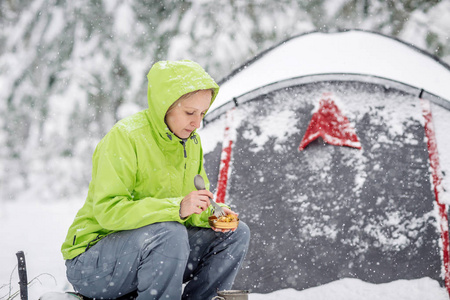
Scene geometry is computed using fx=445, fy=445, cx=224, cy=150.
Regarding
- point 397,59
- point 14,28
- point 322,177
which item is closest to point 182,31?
point 14,28

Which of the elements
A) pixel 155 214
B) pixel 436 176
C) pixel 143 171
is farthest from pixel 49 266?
pixel 436 176

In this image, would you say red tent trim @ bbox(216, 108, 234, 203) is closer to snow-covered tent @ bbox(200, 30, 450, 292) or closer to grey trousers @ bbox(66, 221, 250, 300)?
snow-covered tent @ bbox(200, 30, 450, 292)

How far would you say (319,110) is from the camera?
2609 millimetres

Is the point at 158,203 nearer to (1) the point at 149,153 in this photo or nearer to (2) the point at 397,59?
(1) the point at 149,153

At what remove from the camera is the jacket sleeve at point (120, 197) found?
1.43 metres

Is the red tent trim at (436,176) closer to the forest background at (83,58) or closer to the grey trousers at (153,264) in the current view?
the grey trousers at (153,264)

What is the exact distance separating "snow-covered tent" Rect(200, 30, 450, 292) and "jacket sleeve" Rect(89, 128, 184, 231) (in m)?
1.08

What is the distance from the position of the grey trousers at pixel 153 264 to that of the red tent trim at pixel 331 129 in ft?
3.20

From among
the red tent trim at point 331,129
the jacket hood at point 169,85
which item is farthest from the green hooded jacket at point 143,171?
the red tent trim at point 331,129

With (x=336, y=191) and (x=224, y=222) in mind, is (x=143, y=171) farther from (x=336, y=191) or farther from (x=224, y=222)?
(x=336, y=191)

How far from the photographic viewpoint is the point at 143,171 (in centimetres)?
160

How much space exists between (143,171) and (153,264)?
0.35m

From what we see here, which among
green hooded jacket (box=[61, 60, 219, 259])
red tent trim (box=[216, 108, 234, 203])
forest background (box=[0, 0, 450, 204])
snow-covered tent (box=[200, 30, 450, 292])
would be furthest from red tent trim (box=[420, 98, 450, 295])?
forest background (box=[0, 0, 450, 204])

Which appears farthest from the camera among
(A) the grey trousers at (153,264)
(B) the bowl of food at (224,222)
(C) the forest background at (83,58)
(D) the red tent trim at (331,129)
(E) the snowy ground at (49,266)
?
(C) the forest background at (83,58)
